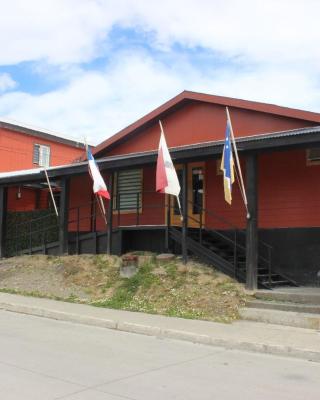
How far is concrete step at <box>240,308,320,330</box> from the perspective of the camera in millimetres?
10094

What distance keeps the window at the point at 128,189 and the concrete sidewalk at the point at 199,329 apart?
17.8 feet

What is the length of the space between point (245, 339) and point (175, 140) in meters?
9.46

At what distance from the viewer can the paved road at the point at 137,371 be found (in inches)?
232

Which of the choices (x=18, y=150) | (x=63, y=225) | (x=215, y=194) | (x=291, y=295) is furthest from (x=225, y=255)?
(x=18, y=150)

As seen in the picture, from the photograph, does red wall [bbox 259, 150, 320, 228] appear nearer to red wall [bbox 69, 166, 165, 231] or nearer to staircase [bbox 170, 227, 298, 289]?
staircase [bbox 170, 227, 298, 289]

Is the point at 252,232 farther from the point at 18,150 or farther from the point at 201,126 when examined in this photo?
the point at 18,150

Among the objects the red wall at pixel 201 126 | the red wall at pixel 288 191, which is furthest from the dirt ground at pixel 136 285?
the red wall at pixel 201 126

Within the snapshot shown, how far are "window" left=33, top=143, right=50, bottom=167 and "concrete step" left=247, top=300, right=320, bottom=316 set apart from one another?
20114 millimetres

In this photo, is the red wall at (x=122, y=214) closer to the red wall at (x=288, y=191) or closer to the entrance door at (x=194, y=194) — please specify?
the entrance door at (x=194, y=194)

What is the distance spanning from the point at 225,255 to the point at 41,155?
57.8 ft

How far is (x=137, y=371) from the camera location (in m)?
6.92

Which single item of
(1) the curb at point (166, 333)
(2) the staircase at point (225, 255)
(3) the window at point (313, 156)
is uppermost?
(3) the window at point (313, 156)

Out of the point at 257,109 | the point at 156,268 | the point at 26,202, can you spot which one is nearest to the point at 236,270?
the point at 156,268

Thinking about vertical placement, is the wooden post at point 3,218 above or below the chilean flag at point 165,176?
below
